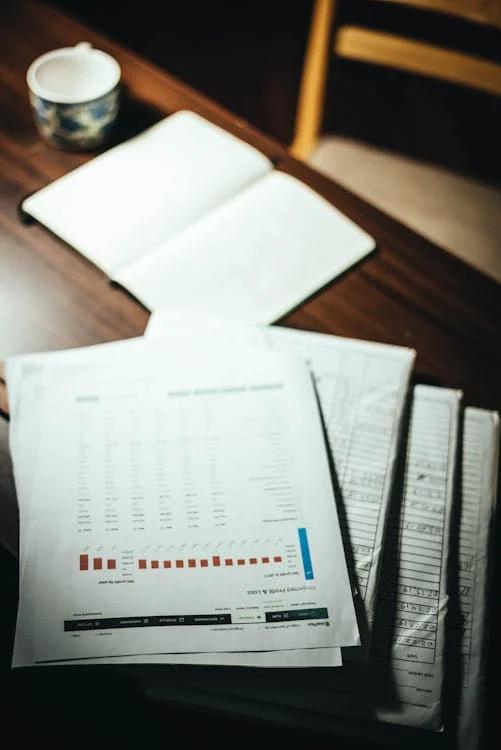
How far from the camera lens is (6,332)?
0.84 metres

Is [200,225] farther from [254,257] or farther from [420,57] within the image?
[420,57]

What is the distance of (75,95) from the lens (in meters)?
1.03

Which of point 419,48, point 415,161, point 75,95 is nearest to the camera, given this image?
point 75,95

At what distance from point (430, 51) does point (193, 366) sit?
0.83 m

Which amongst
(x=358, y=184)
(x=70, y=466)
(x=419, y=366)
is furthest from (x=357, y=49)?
(x=70, y=466)

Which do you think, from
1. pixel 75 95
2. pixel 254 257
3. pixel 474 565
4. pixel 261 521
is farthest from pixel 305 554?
pixel 75 95

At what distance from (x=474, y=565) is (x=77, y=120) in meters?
0.75

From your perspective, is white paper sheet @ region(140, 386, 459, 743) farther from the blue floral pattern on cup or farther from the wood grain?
the wood grain

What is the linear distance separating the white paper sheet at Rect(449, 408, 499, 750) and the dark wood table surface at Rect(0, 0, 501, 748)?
0.05 m

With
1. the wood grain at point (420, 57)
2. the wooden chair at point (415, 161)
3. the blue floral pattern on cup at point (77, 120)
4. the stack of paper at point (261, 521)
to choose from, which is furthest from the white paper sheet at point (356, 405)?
the wood grain at point (420, 57)

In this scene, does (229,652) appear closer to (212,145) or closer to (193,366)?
(193,366)

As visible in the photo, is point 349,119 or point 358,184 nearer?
point 358,184

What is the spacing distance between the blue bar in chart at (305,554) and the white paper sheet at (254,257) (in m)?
0.29

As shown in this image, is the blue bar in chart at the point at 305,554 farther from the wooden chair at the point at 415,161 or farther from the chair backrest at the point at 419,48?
the chair backrest at the point at 419,48
